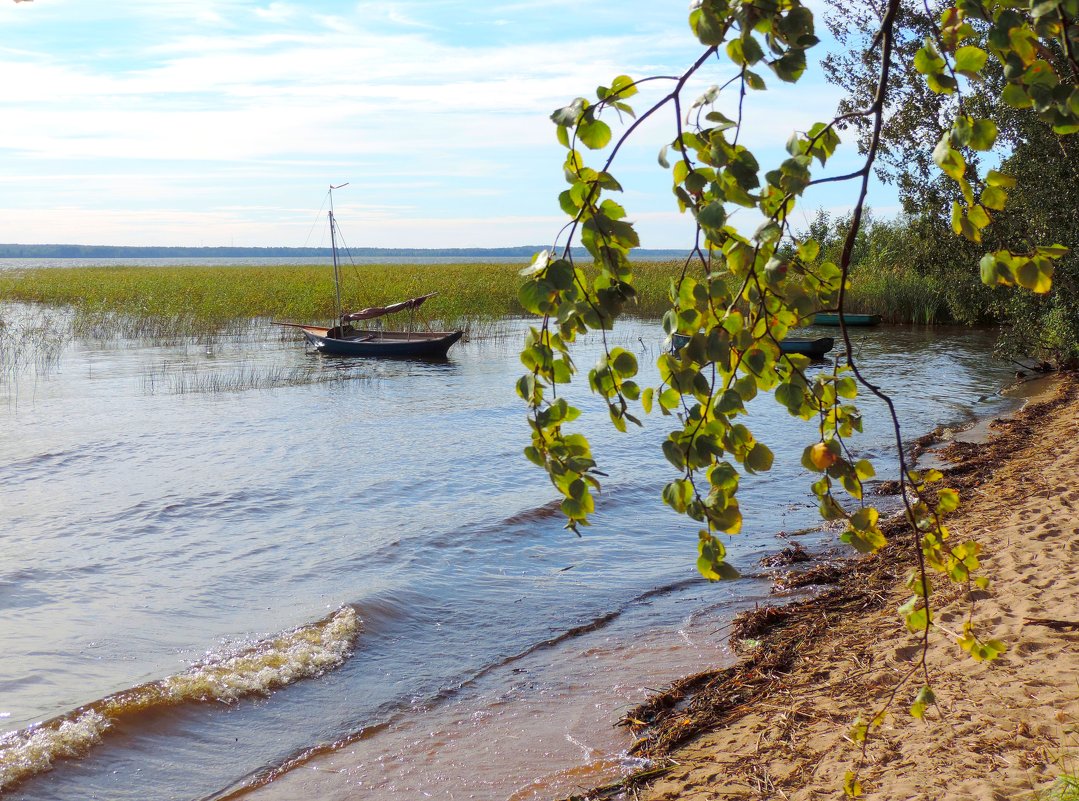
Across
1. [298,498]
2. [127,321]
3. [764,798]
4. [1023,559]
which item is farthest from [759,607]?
[127,321]

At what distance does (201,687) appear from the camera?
21.3 feet

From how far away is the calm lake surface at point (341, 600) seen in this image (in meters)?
5.58

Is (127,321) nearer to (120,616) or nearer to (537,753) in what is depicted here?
(120,616)

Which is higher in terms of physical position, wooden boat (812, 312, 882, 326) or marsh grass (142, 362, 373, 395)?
wooden boat (812, 312, 882, 326)

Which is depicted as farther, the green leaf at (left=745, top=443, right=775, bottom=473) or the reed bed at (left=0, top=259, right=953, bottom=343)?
the reed bed at (left=0, top=259, right=953, bottom=343)

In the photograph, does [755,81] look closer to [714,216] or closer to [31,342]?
[714,216]

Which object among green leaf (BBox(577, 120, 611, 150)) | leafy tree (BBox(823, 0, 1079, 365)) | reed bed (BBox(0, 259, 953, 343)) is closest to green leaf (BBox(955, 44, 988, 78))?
green leaf (BBox(577, 120, 611, 150))

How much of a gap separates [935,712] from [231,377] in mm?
21084

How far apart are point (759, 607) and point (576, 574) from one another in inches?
85.7

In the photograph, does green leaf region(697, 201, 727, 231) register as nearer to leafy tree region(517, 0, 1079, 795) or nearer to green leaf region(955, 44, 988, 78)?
leafy tree region(517, 0, 1079, 795)

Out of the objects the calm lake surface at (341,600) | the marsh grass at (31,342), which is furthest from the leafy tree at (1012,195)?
the marsh grass at (31,342)

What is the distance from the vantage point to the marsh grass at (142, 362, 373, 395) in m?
21.5

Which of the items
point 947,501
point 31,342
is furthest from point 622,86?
point 31,342

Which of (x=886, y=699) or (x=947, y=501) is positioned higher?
(x=947, y=501)
